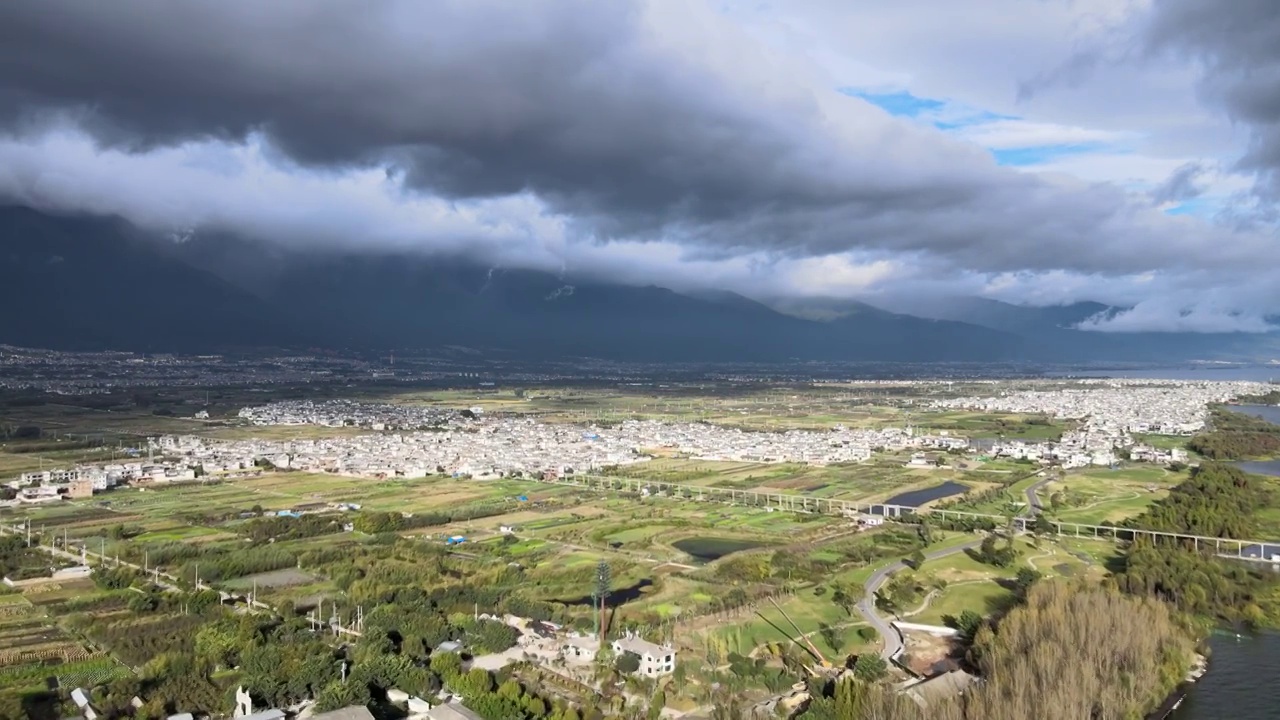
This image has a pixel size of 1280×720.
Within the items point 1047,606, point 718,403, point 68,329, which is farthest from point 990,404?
point 68,329

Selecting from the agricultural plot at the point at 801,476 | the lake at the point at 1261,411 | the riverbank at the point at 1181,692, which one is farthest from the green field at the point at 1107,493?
Answer: the lake at the point at 1261,411

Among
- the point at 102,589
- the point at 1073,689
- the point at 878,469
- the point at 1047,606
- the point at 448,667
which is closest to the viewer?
the point at 1073,689

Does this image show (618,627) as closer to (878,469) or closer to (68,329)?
(878,469)

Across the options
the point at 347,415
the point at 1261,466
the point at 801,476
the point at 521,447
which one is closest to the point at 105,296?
the point at 347,415

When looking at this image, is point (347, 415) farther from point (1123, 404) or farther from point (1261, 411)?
point (1261, 411)

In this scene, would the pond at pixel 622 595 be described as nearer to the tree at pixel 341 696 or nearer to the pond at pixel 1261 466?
the tree at pixel 341 696

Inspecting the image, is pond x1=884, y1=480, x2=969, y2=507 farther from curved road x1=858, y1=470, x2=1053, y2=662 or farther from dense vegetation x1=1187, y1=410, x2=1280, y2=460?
dense vegetation x1=1187, y1=410, x2=1280, y2=460
